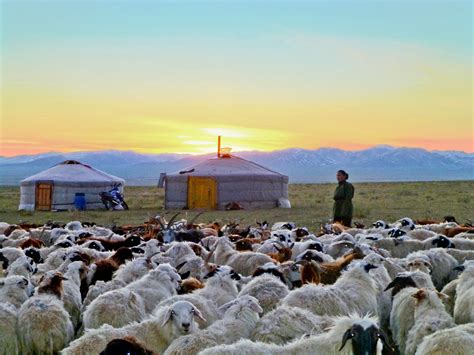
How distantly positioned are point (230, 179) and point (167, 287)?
26575mm

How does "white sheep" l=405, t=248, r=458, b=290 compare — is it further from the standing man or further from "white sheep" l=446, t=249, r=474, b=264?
the standing man

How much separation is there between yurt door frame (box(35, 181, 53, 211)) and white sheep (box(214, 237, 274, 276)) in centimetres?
2567

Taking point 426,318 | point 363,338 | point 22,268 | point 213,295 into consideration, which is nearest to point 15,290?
point 22,268

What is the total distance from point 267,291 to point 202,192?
89.9 ft

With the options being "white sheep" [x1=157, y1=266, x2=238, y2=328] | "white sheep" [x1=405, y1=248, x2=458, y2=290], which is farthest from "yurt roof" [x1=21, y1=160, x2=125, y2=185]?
"white sheep" [x1=157, y1=266, x2=238, y2=328]

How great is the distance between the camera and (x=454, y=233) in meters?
14.7

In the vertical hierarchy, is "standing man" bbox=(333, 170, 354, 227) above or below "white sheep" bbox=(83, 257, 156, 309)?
above

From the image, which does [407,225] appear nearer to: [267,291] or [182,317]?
[267,291]

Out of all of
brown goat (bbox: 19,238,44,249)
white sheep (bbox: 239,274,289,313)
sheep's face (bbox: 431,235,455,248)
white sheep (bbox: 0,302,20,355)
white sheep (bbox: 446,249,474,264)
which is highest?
sheep's face (bbox: 431,235,455,248)

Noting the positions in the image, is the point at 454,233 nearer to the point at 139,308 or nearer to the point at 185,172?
the point at 139,308

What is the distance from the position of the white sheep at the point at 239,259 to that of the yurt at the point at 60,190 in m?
24.8

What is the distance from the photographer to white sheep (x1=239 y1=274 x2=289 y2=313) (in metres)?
8.09

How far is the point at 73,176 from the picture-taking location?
36688 mm

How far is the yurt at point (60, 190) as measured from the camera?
35.6 metres
